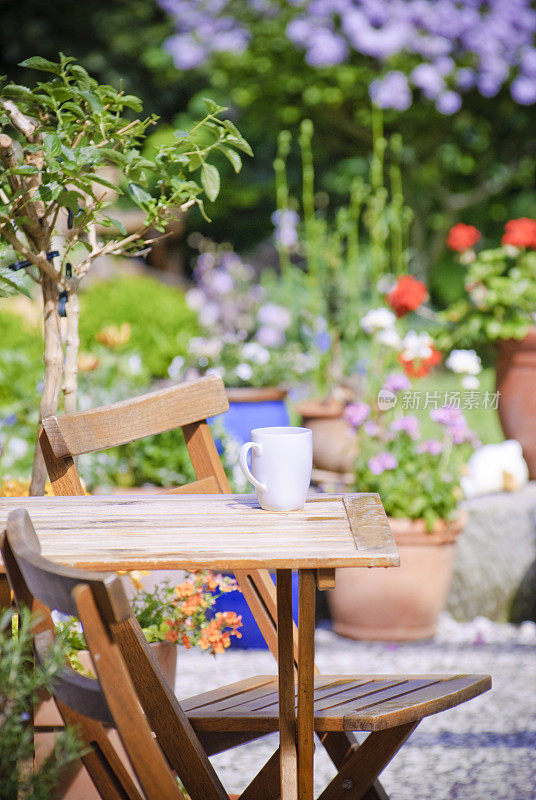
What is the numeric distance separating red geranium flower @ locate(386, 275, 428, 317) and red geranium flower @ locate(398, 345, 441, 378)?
0.71ft

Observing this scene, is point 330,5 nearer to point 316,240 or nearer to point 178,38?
point 178,38

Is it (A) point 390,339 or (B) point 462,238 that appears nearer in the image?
(A) point 390,339

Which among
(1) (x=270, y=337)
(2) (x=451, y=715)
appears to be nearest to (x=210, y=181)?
(2) (x=451, y=715)

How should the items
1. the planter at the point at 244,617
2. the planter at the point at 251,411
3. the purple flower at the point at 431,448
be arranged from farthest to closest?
the planter at the point at 251,411 < the purple flower at the point at 431,448 < the planter at the point at 244,617

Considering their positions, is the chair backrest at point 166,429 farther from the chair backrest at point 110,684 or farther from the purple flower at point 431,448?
the purple flower at point 431,448

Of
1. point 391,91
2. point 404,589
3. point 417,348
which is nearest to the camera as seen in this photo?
point 404,589

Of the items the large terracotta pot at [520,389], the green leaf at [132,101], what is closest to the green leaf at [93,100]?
the green leaf at [132,101]

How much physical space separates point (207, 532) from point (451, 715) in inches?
68.7

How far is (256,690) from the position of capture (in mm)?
2012

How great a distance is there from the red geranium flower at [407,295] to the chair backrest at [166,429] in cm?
229

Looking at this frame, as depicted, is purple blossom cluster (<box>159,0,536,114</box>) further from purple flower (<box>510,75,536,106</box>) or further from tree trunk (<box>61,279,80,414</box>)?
tree trunk (<box>61,279,80,414</box>)

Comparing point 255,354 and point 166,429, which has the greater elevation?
point 166,429

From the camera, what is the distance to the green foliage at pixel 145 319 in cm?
570

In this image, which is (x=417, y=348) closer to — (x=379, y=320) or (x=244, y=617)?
(x=379, y=320)
